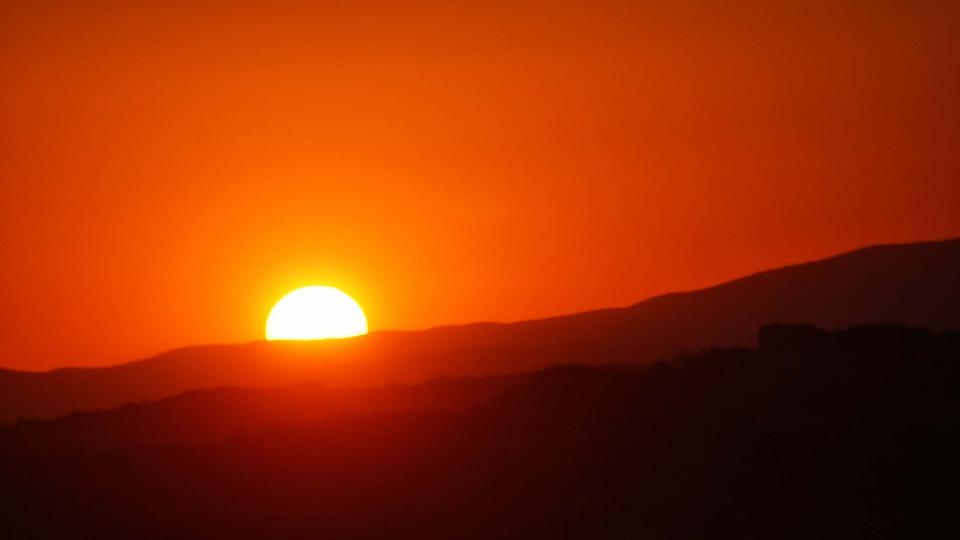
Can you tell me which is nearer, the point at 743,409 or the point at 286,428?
the point at 743,409

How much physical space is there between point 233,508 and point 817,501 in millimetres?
8800

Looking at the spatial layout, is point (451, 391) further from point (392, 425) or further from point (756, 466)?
point (756, 466)

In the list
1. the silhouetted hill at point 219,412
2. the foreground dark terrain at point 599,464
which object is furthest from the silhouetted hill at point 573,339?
the foreground dark terrain at point 599,464

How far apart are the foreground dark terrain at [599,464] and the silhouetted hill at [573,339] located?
40841 millimetres

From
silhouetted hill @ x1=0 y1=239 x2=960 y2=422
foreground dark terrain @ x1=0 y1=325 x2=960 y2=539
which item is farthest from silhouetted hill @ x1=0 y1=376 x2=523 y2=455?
silhouetted hill @ x1=0 y1=239 x2=960 y2=422

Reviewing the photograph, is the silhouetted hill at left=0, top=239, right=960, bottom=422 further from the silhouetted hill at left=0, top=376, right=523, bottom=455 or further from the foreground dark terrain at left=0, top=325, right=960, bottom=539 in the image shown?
the foreground dark terrain at left=0, top=325, right=960, bottom=539

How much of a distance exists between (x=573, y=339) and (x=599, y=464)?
57688 mm

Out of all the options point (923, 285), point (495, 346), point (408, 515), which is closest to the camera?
point (408, 515)

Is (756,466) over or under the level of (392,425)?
under

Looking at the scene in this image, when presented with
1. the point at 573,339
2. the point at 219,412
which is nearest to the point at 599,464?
the point at 219,412

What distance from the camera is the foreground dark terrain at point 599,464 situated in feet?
89.4

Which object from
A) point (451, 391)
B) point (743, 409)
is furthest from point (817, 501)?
point (451, 391)

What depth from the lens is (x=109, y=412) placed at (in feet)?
138

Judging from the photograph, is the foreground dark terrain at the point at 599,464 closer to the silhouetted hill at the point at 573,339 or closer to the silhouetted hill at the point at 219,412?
the silhouetted hill at the point at 219,412
